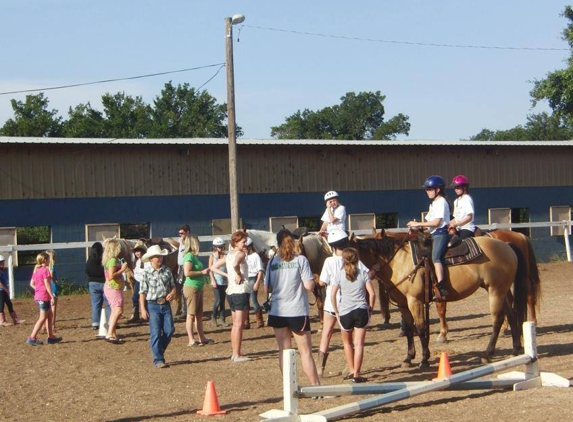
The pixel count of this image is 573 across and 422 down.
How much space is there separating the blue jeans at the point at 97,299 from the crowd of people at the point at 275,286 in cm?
2

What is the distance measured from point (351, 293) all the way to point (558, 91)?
28.5 meters

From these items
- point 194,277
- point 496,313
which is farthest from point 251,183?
point 496,313

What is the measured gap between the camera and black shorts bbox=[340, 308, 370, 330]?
10.6 m

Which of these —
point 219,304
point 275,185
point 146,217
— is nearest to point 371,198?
point 275,185

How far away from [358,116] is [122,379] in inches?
2892

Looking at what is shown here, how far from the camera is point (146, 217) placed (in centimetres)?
2839

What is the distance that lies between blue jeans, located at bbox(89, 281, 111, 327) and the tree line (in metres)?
36.8

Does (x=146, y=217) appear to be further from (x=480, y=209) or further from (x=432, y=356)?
Answer: (x=432, y=356)

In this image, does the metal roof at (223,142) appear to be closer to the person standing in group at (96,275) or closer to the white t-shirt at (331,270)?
the person standing in group at (96,275)

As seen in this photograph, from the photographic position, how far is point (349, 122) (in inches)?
3292

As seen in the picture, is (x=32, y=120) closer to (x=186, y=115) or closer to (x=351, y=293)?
(x=186, y=115)

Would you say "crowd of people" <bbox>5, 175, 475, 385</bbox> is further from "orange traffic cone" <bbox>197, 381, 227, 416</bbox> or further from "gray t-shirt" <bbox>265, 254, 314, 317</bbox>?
"orange traffic cone" <bbox>197, 381, 227, 416</bbox>

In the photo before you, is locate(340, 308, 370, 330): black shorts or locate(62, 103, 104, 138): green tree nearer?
locate(340, 308, 370, 330): black shorts

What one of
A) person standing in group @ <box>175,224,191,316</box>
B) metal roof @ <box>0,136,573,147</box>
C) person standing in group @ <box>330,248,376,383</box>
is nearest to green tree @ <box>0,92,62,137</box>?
metal roof @ <box>0,136,573,147</box>
